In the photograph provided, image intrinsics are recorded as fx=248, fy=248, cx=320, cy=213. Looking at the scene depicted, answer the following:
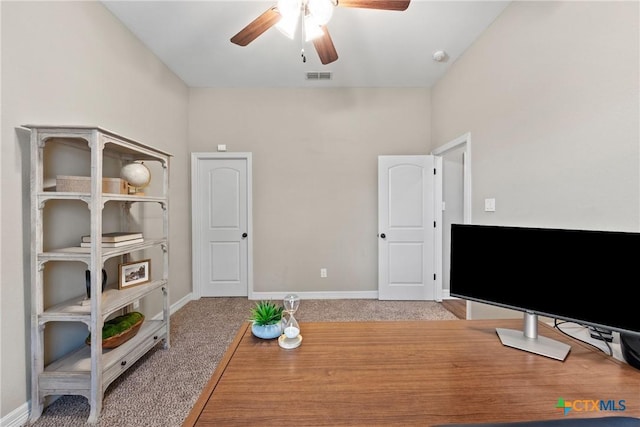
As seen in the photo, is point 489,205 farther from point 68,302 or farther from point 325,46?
point 68,302

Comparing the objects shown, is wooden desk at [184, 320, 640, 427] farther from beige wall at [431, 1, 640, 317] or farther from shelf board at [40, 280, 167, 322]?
shelf board at [40, 280, 167, 322]

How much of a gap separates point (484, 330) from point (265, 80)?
3485 mm

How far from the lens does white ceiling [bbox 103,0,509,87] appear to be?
2.13 metres

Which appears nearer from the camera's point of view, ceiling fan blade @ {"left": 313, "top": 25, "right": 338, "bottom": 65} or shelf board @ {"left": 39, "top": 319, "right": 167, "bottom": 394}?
shelf board @ {"left": 39, "top": 319, "right": 167, "bottom": 394}

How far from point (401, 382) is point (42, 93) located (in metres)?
2.63

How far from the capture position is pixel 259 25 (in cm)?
174

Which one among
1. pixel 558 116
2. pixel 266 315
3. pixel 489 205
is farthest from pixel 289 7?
pixel 489 205

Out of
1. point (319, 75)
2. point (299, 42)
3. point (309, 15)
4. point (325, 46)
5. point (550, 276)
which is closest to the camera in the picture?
point (550, 276)

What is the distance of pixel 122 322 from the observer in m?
1.90

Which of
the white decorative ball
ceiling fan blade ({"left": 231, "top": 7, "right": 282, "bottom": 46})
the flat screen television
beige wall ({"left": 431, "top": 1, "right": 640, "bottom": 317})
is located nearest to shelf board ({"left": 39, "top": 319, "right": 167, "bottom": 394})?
the white decorative ball

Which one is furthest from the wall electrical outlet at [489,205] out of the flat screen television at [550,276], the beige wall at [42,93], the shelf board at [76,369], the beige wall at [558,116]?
the beige wall at [42,93]

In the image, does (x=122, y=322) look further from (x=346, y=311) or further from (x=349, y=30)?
(x=349, y=30)

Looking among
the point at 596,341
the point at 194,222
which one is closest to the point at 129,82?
the point at 194,222

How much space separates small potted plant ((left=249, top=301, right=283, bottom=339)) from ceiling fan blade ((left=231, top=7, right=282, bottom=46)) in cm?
179
